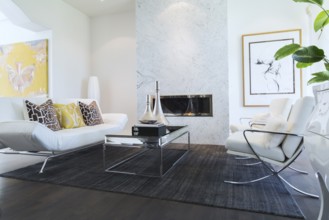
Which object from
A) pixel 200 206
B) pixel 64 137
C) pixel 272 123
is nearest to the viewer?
pixel 200 206

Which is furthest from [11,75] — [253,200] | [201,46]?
[253,200]

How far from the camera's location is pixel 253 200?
1724mm

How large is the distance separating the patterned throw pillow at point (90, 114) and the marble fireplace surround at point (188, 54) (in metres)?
1.01

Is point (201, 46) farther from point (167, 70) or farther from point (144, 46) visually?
point (144, 46)

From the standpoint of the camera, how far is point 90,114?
364cm

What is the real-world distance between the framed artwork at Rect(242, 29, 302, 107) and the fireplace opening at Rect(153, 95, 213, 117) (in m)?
0.89

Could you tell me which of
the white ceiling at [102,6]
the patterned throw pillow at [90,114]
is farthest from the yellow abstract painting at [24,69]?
the patterned throw pillow at [90,114]

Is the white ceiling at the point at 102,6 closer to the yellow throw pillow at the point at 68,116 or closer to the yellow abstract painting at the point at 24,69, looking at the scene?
the yellow abstract painting at the point at 24,69

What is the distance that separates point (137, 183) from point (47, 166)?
1.37 m

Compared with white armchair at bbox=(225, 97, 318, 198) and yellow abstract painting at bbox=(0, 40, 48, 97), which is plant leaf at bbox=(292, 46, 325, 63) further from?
yellow abstract painting at bbox=(0, 40, 48, 97)

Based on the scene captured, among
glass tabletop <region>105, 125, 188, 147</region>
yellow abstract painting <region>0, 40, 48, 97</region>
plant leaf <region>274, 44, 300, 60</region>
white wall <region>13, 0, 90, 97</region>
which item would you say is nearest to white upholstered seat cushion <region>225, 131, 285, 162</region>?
glass tabletop <region>105, 125, 188, 147</region>

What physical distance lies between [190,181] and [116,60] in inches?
162

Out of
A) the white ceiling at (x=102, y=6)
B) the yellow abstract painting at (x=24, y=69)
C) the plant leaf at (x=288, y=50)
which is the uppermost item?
the white ceiling at (x=102, y=6)

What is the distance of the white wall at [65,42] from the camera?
14.2ft
